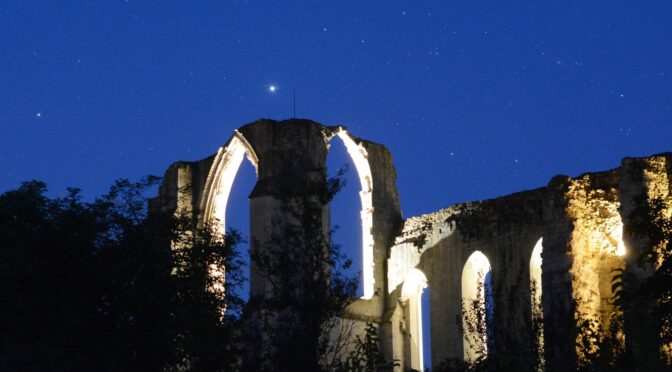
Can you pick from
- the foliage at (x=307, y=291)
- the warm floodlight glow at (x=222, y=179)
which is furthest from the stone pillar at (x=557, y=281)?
the warm floodlight glow at (x=222, y=179)

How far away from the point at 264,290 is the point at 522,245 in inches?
214

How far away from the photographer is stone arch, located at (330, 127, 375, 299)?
26.8 m

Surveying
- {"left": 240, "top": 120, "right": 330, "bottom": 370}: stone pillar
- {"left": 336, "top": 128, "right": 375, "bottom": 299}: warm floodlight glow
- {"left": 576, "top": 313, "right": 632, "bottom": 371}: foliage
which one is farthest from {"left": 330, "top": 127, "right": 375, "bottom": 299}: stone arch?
{"left": 576, "top": 313, "right": 632, "bottom": 371}: foliage

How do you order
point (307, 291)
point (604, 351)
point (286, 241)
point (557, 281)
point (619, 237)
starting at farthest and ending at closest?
point (619, 237) < point (557, 281) < point (286, 241) < point (307, 291) < point (604, 351)

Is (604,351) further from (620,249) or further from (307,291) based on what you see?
(620,249)

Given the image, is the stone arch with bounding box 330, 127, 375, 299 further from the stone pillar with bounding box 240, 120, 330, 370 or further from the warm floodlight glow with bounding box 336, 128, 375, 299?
the stone pillar with bounding box 240, 120, 330, 370

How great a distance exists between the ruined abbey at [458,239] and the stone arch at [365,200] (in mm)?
29

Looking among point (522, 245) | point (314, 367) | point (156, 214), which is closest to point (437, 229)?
point (522, 245)

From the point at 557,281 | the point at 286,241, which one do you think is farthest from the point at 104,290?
the point at 557,281

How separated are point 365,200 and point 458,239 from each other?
285cm

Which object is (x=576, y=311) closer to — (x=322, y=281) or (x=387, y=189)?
(x=322, y=281)

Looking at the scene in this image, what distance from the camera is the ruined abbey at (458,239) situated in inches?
824

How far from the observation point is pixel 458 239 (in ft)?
83.9

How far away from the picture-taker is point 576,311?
68.2ft
